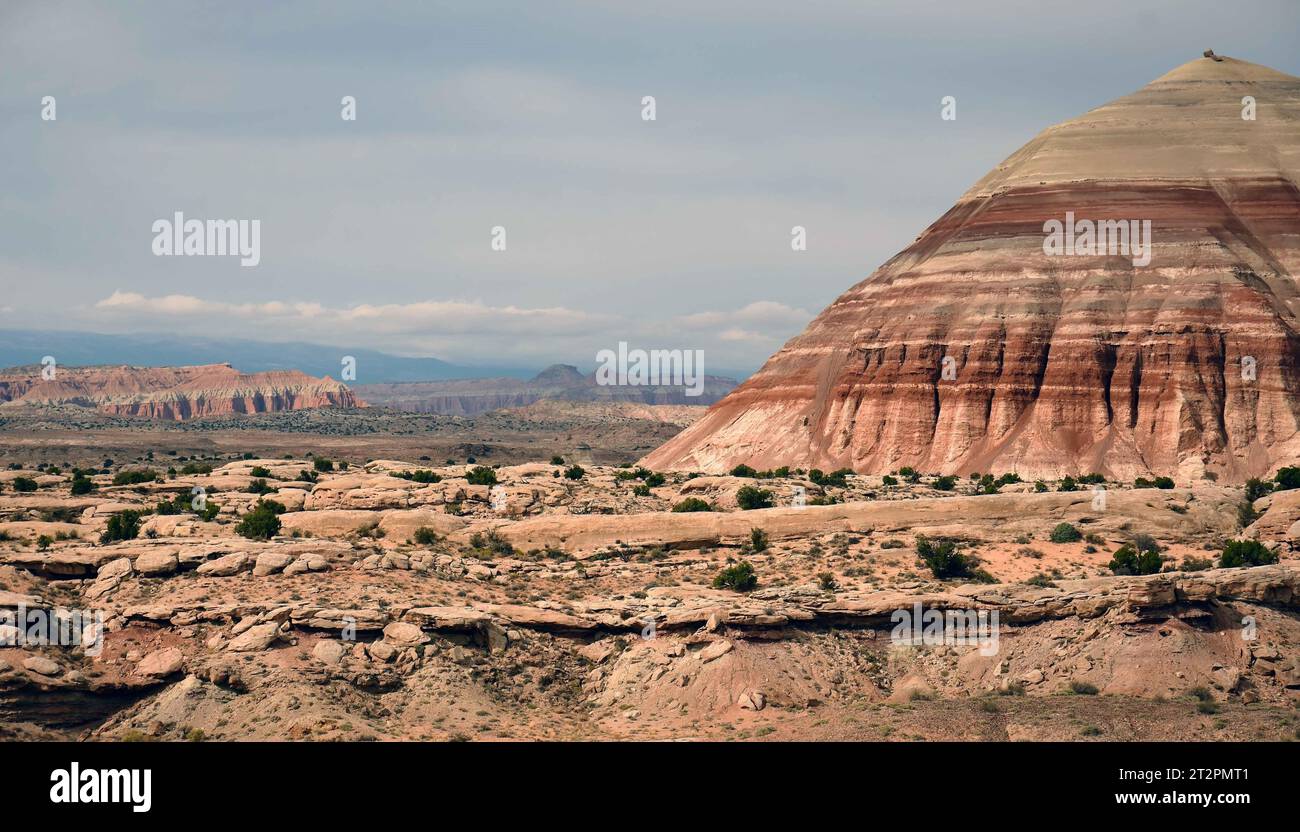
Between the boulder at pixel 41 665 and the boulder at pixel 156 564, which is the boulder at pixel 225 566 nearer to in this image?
the boulder at pixel 156 564

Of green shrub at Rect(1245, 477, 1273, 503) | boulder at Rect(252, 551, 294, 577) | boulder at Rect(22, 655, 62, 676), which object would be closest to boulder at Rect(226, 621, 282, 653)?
boulder at Rect(252, 551, 294, 577)

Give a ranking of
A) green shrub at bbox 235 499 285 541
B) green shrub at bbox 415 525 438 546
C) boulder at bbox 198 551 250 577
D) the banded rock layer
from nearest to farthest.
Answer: boulder at bbox 198 551 250 577
green shrub at bbox 235 499 285 541
green shrub at bbox 415 525 438 546
the banded rock layer

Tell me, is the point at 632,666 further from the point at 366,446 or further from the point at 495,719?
the point at 366,446

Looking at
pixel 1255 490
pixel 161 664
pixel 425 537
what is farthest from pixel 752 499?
pixel 161 664

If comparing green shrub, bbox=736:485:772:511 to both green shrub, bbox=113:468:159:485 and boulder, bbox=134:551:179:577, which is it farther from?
green shrub, bbox=113:468:159:485

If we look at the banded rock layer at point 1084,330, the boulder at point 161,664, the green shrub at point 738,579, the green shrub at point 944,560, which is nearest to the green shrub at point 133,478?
the boulder at point 161,664

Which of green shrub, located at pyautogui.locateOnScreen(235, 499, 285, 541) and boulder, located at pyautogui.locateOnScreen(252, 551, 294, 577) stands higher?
green shrub, located at pyautogui.locateOnScreen(235, 499, 285, 541)

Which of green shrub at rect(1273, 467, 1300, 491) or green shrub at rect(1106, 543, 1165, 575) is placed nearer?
green shrub at rect(1106, 543, 1165, 575)

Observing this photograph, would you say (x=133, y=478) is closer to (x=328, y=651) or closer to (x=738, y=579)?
(x=328, y=651)

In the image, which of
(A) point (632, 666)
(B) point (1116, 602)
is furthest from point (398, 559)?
(B) point (1116, 602)
